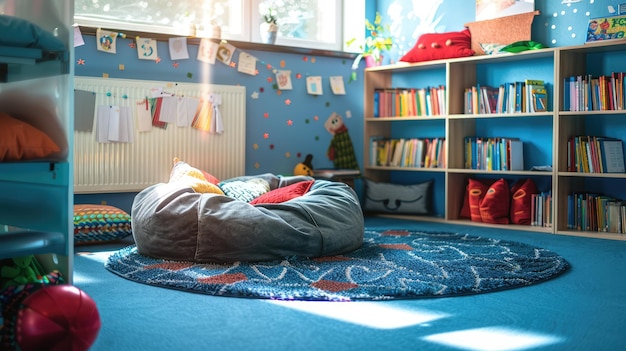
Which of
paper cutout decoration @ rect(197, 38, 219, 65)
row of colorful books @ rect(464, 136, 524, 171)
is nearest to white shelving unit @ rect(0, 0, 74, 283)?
paper cutout decoration @ rect(197, 38, 219, 65)

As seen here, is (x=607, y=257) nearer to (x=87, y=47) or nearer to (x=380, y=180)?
(x=380, y=180)

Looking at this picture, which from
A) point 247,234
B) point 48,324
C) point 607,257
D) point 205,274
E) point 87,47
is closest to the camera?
point 48,324

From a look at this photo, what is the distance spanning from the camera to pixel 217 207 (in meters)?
3.40

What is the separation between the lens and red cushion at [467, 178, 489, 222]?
514cm

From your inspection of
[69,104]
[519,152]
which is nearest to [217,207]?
[69,104]

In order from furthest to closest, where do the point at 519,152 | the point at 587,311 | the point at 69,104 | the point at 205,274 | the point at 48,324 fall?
the point at 519,152 → the point at 205,274 → the point at 587,311 → the point at 69,104 → the point at 48,324

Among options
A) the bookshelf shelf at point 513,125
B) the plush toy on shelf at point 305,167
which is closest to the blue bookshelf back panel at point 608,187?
the bookshelf shelf at point 513,125

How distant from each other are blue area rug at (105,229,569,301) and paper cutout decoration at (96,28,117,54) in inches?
59.2

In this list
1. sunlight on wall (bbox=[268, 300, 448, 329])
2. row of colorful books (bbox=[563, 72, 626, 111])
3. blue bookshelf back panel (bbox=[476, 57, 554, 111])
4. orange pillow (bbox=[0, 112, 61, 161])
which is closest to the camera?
orange pillow (bbox=[0, 112, 61, 161])

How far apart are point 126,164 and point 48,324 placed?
3.03 m

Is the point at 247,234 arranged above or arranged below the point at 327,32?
below

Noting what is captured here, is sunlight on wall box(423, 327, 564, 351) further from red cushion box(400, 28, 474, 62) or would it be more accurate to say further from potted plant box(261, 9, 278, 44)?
potted plant box(261, 9, 278, 44)

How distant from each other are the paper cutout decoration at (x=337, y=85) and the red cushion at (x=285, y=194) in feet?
5.36

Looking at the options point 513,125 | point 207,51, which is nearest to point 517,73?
point 513,125
